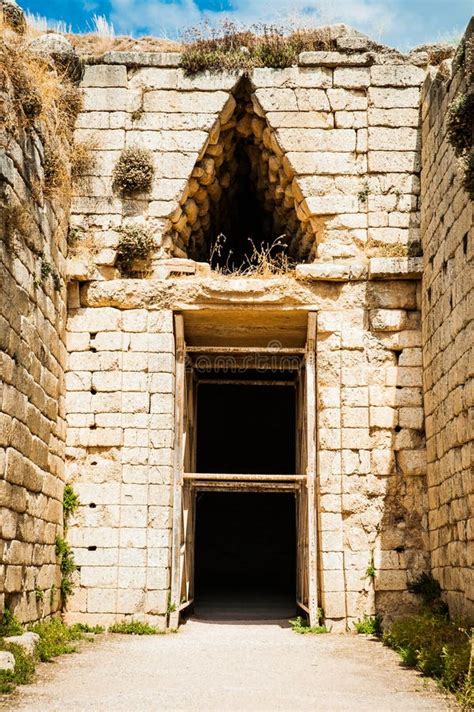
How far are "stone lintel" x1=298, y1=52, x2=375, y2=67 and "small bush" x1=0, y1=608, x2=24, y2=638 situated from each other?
7.39 m

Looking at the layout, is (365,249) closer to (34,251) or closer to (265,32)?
(265,32)

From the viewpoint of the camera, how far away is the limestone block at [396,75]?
10430 millimetres

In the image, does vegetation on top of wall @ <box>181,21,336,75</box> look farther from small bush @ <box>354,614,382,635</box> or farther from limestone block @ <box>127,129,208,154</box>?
small bush @ <box>354,614,382,635</box>

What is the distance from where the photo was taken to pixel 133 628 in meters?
9.09

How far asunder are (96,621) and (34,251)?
4.16 m

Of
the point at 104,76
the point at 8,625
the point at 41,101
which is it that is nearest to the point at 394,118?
the point at 104,76

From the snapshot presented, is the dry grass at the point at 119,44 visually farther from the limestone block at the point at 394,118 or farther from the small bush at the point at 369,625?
the small bush at the point at 369,625

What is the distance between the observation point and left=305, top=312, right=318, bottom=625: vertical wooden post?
9484 millimetres

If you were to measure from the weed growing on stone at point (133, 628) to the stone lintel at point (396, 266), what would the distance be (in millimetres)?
4854

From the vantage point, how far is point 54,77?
392 inches

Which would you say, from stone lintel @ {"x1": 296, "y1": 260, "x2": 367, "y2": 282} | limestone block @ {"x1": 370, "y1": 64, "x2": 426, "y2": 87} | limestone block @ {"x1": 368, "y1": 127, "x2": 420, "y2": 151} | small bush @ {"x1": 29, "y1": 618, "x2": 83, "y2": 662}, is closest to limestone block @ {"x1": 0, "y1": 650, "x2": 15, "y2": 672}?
small bush @ {"x1": 29, "y1": 618, "x2": 83, "y2": 662}

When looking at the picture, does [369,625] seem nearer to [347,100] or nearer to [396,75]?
[347,100]

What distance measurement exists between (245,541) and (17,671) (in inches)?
411

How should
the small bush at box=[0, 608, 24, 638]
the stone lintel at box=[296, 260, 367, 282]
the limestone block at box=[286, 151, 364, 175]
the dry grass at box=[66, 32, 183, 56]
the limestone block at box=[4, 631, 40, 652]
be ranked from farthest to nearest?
the dry grass at box=[66, 32, 183, 56] → the limestone block at box=[286, 151, 364, 175] → the stone lintel at box=[296, 260, 367, 282] → the small bush at box=[0, 608, 24, 638] → the limestone block at box=[4, 631, 40, 652]
